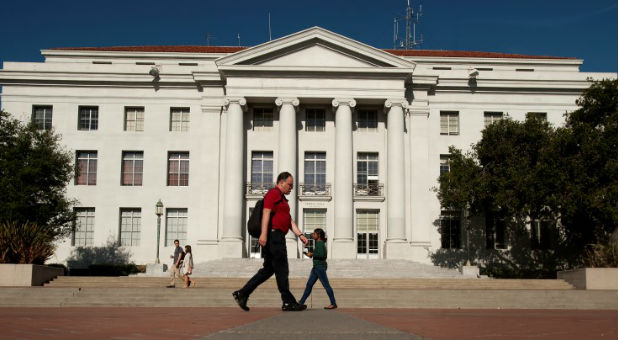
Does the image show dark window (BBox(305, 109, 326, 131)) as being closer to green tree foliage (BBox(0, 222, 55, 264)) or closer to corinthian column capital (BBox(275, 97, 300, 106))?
corinthian column capital (BBox(275, 97, 300, 106))

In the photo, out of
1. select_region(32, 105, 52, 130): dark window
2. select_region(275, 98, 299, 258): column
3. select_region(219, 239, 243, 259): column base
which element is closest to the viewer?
select_region(219, 239, 243, 259): column base

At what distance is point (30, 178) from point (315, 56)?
17650 millimetres

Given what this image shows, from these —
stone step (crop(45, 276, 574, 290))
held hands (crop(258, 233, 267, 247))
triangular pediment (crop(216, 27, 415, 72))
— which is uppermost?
triangular pediment (crop(216, 27, 415, 72))

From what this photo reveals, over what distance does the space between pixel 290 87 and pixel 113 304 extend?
77.9 ft

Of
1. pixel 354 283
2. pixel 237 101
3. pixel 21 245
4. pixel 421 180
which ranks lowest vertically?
pixel 354 283

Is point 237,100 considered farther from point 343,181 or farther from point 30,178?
point 30,178

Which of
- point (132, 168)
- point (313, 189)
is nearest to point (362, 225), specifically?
point (313, 189)

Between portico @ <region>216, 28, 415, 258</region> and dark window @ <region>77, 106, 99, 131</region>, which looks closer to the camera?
portico @ <region>216, 28, 415, 258</region>

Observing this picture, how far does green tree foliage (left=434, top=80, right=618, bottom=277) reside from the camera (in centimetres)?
3234

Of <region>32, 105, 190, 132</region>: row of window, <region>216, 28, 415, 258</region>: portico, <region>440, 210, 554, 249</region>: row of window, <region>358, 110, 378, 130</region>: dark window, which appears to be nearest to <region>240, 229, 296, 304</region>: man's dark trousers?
<region>216, 28, 415, 258</region>: portico

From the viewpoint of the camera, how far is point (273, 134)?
42.2 metres

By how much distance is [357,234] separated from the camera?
1629 inches

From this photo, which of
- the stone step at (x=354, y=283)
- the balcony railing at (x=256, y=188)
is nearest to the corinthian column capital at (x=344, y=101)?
the balcony railing at (x=256, y=188)

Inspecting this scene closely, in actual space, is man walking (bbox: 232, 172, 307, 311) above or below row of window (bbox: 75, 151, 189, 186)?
below
